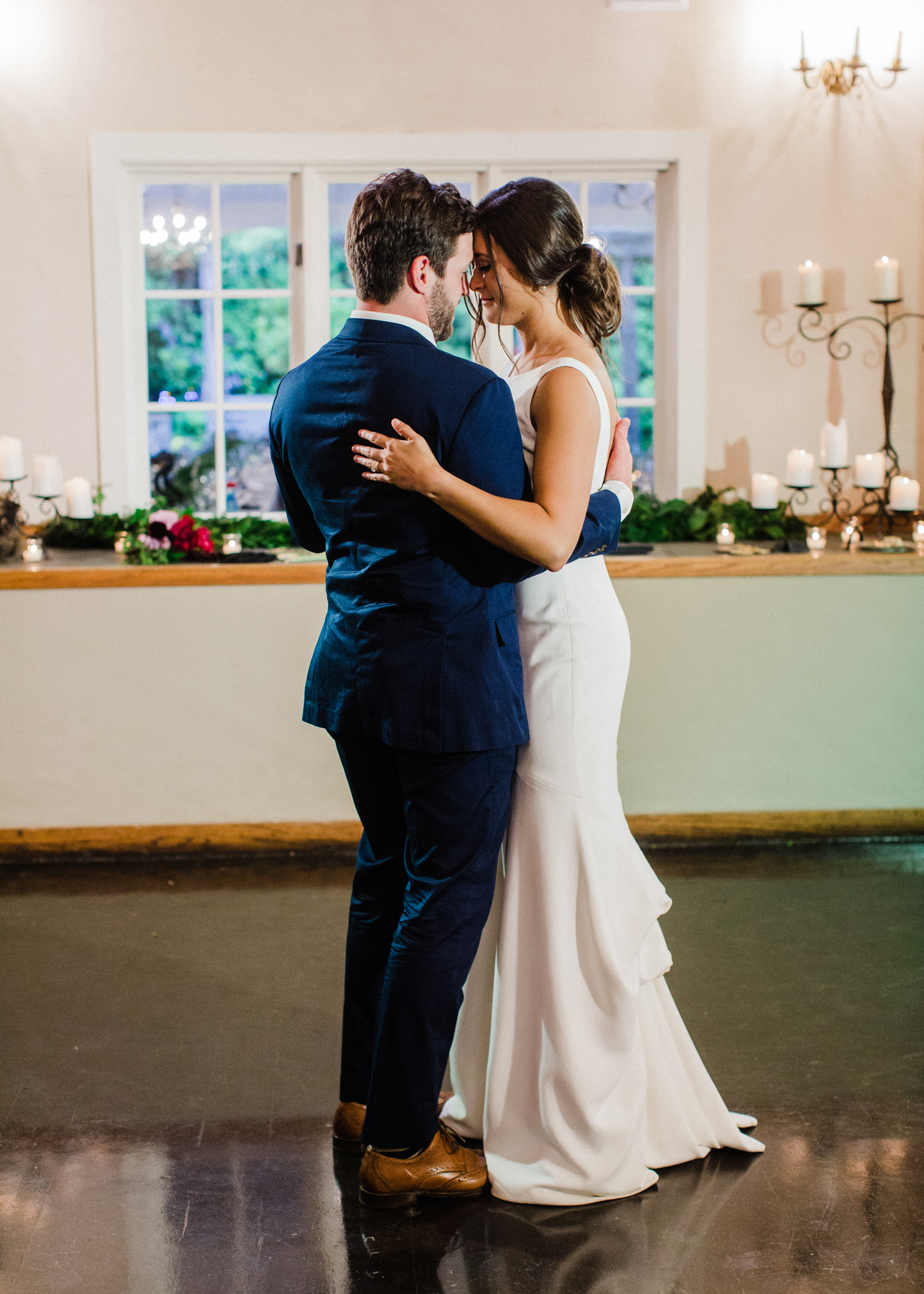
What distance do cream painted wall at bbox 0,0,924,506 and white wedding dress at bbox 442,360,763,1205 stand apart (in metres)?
2.81

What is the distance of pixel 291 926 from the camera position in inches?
125

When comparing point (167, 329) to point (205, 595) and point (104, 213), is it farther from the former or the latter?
point (205, 595)

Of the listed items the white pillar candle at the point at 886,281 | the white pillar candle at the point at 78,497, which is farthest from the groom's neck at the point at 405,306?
the white pillar candle at the point at 886,281

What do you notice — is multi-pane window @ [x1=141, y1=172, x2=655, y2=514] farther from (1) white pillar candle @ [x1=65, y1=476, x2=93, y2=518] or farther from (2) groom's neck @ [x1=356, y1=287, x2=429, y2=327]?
(2) groom's neck @ [x1=356, y1=287, x2=429, y2=327]

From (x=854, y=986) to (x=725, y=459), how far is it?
2314mm

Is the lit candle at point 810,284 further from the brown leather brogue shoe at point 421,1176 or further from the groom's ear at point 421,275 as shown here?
the brown leather brogue shoe at point 421,1176

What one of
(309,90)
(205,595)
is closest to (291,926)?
(205,595)

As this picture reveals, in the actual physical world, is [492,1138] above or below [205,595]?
below

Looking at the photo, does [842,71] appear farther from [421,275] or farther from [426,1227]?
[426,1227]

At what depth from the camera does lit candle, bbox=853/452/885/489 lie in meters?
4.21

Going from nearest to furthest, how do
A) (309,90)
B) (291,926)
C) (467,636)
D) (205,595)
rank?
(467,636) < (291,926) < (205,595) < (309,90)

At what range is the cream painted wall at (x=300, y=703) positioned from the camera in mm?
3660

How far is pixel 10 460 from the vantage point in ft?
13.4

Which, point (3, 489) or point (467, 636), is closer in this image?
point (467, 636)
